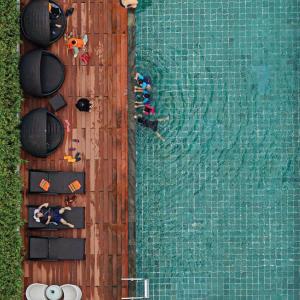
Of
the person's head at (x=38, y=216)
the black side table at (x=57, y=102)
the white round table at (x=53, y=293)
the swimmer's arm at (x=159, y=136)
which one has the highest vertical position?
the black side table at (x=57, y=102)

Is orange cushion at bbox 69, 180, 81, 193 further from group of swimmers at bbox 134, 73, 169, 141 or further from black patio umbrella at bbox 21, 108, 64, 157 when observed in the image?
group of swimmers at bbox 134, 73, 169, 141

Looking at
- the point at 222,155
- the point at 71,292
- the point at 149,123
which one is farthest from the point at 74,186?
the point at 222,155

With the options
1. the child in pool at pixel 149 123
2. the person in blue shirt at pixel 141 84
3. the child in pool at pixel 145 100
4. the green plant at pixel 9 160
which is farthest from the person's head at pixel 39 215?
the person in blue shirt at pixel 141 84

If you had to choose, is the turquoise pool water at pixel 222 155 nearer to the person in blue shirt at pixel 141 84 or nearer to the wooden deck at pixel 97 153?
the person in blue shirt at pixel 141 84

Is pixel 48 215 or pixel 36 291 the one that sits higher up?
pixel 48 215

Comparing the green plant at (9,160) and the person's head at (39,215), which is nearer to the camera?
the green plant at (9,160)

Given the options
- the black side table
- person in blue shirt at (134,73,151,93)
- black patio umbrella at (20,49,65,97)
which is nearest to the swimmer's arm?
person in blue shirt at (134,73,151,93)

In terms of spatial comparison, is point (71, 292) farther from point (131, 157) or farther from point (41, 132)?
point (41, 132)
